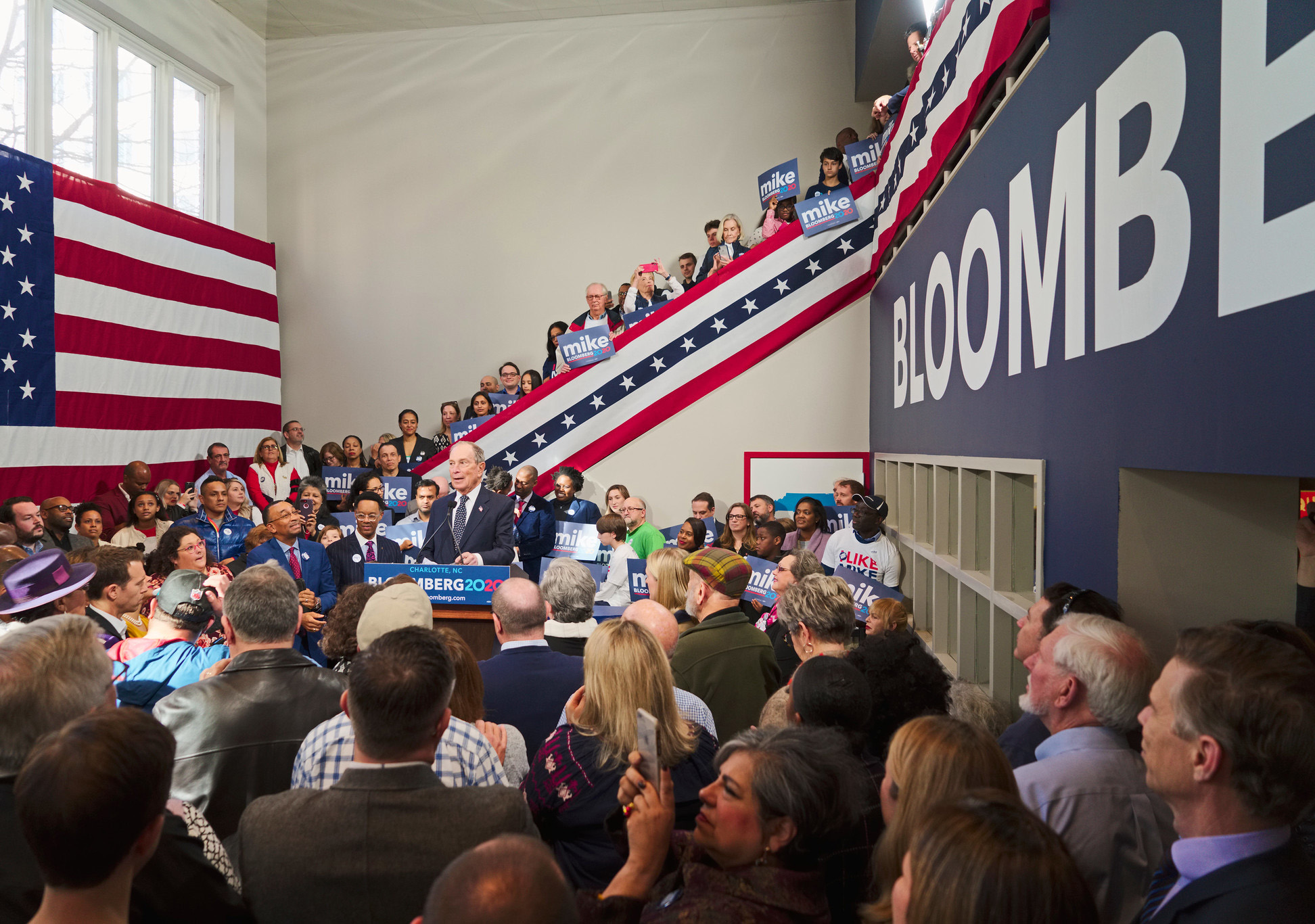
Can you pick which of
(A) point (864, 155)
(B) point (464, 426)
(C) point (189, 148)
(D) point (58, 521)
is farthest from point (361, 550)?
(C) point (189, 148)

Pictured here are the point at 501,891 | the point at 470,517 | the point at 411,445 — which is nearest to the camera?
the point at 501,891

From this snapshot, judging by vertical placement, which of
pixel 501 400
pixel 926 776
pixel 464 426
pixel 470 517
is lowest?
pixel 926 776

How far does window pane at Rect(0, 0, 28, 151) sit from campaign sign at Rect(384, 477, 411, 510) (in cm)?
495

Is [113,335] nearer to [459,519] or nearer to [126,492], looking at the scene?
[126,492]

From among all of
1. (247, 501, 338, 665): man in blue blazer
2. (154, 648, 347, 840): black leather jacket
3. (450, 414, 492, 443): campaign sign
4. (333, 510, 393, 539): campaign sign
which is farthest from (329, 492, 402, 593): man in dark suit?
(450, 414, 492, 443): campaign sign

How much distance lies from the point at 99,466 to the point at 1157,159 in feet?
32.0

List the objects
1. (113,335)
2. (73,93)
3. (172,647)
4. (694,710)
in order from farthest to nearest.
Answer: (73,93)
(113,335)
(172,647)
(694,710)

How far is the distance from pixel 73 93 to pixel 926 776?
1139 centimetres

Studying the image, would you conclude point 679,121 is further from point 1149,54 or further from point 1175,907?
point 1175,907

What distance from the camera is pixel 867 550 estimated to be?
634cm

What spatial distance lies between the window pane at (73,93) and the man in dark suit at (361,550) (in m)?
6.12

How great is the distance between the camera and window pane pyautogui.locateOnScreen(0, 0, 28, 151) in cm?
877

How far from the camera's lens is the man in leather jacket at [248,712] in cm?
226

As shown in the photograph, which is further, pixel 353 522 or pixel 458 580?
pixel 353 522
